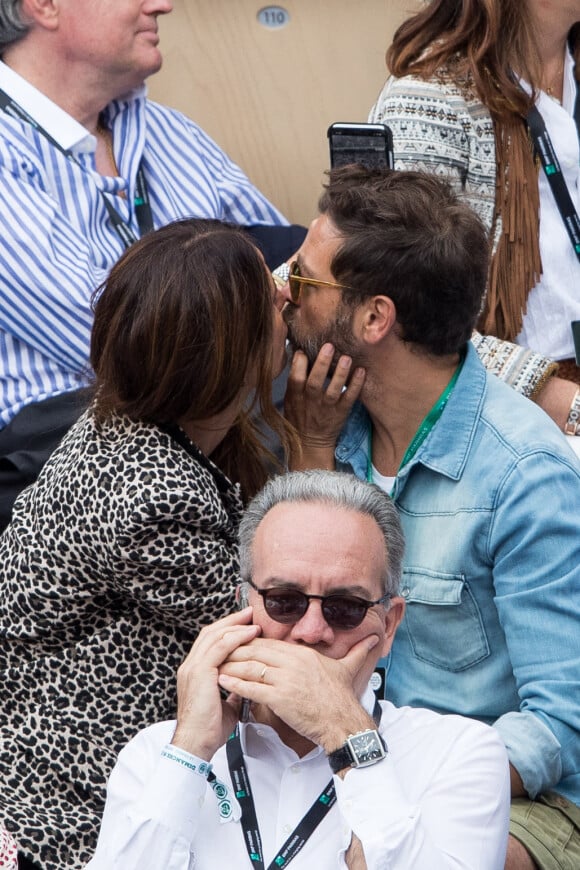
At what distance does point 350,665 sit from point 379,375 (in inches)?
31.1

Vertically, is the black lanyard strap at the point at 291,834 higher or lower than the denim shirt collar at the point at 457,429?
lower

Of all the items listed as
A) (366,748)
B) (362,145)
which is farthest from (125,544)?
(362,145)

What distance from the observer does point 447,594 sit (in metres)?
2.33

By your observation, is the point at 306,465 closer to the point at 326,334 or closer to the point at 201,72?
the point at 326,334

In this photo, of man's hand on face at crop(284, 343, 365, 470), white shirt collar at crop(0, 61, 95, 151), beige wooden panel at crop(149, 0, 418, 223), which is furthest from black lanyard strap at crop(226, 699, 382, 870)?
A: beige wooden panel at crop(149, 0, 418, 223)

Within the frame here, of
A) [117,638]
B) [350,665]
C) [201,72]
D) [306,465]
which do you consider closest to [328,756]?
[350,665]

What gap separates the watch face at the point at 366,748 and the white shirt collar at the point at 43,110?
213 centimetres

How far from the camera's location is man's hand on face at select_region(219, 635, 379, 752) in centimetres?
181

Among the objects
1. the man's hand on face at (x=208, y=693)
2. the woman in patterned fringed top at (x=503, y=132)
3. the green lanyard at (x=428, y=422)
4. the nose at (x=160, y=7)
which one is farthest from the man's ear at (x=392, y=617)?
the nose at (x=160, y=7)

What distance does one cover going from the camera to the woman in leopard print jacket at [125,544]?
2.16 m

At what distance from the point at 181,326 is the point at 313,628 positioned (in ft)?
1.89

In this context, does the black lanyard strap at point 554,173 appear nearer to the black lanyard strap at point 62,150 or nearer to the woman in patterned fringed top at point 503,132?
the woman in patterned fringed top at point 503,132

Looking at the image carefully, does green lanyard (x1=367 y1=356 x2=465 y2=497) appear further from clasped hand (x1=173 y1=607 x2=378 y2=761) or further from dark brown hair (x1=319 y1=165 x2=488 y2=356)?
clasped hand (x1=173 y1=607 x2=378 y2=761)

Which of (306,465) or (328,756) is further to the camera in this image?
(306,465)
